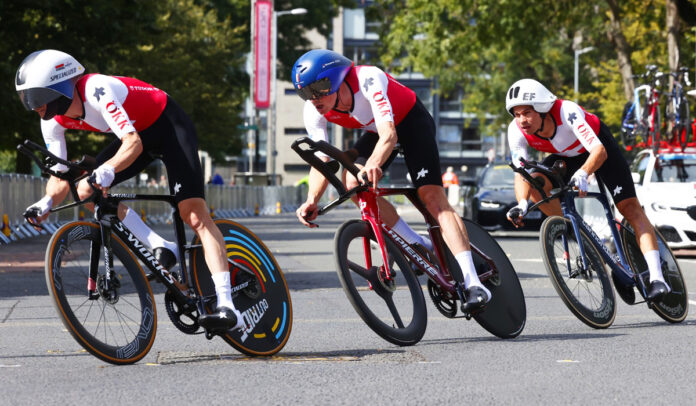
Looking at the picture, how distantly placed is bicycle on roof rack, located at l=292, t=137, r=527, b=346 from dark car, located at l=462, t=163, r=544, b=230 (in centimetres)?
1460

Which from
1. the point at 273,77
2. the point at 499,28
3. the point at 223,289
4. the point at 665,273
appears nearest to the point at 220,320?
the point at 223,289

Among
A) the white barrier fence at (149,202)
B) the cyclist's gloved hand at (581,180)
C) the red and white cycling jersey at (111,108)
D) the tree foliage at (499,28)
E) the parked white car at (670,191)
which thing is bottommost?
the white barrier fence at (149,202)

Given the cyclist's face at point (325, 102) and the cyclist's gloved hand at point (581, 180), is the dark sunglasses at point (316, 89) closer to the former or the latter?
the cyclist's face at point (325, 102)

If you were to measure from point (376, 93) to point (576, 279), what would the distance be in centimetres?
205

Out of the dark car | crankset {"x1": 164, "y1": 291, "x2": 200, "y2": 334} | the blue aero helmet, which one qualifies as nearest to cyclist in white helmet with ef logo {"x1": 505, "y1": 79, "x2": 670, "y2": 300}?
the blue aero helmet

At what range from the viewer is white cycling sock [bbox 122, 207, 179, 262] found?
6520 mm

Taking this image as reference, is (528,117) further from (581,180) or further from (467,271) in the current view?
(467,271)

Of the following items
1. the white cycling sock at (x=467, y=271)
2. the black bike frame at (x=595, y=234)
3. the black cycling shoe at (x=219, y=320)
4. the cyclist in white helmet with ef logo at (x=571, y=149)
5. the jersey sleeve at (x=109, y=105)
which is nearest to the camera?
the jersey sleeve at (x=109, y=105)

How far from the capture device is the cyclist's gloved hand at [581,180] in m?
7.80

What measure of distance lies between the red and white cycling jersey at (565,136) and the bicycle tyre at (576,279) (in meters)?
0.49

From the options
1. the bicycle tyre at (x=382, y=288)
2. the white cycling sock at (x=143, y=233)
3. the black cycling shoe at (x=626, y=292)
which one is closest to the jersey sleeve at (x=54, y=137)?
the white cycling sock at (x=143, y=233)

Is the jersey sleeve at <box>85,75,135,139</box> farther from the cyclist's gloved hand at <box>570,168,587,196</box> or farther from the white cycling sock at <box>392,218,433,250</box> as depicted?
the cyclist's gloved hand at <box>570,168,587,196</box>

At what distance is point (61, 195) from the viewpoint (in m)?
6.46

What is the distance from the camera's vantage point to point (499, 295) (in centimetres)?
763
